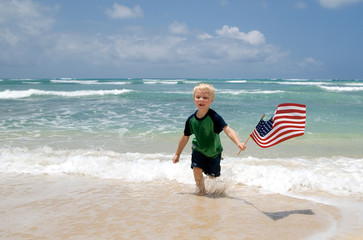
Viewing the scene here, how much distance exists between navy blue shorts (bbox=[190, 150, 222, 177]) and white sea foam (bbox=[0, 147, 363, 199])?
0.86 m

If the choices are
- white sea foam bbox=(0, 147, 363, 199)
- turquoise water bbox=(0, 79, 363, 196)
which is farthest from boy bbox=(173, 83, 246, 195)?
turquoise water bbox=(0, 79, 363, 196)

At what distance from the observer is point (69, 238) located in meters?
2.75

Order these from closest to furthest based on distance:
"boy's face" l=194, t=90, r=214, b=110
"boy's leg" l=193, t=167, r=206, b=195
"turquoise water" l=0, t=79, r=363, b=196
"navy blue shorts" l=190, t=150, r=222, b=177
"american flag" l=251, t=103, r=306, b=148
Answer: "american flag" l=251, t=103, r=306, b=148 < "boy's face" l=194, t=90, r=214, b=110 < "navy blue shorts" l=190, t=150, r=222, b=177 < "boy's leg" l=193, t=167, r=206, b=195 < "turquoise water" l=0, t=79, r=363, b=196

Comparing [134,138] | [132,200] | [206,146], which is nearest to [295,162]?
[206,146]

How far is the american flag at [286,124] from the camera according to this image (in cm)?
341

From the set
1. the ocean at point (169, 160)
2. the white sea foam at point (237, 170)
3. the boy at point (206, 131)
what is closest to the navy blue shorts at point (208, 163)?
the boy at point (206, 131)

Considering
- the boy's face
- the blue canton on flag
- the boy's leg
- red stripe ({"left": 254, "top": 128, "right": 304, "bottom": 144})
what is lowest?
the boy's leg

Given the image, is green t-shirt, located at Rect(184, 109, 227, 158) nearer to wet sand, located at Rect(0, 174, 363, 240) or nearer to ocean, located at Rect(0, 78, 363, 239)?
wet sand, located at Rect(0, 174, 363, 240)

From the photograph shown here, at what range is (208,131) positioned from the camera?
3609 millimetres

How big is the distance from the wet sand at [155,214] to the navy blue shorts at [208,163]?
379mm

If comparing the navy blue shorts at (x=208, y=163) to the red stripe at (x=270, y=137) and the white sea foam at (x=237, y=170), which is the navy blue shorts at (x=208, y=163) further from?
the white sea foam at (x=237, y=170)

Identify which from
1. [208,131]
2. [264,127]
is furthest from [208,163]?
[264,127]

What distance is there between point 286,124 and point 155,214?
71.6 inches

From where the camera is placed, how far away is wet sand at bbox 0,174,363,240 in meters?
2.86
